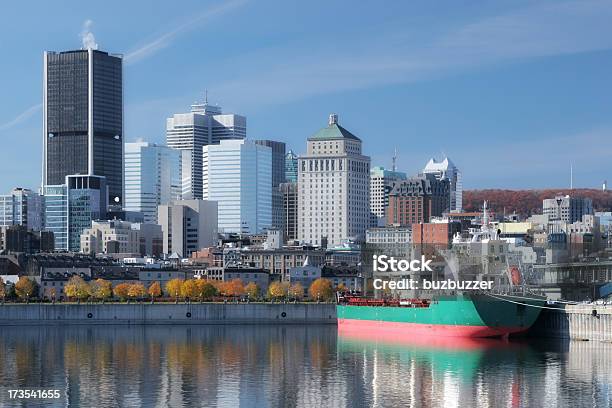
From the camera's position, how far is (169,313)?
592 ft

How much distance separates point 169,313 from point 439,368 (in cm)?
7789

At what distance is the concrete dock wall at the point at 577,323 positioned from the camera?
12669 centimetres

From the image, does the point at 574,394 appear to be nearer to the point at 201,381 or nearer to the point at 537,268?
the point at 201,381

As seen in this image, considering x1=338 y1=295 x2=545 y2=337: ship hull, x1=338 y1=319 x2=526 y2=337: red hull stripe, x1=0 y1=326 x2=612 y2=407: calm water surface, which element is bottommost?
x1=0 y1=326 x2=612 y2=407: calm water surface

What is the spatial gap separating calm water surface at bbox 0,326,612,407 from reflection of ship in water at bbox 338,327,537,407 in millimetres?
83

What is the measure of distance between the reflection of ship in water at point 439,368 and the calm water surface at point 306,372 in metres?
0.08

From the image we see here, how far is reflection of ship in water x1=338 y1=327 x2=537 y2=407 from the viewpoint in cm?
9119

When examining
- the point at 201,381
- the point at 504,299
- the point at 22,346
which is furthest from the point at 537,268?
the point at 201,381

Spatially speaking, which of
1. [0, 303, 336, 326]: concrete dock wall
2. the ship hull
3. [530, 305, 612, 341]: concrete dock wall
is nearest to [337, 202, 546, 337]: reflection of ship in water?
the ship hull

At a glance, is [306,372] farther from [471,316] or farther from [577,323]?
[577,323]

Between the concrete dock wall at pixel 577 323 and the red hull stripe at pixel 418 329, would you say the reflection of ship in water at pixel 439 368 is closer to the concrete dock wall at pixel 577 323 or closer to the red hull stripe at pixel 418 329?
the red hull stripe at pixel 418 329

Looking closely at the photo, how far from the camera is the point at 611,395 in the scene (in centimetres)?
8981

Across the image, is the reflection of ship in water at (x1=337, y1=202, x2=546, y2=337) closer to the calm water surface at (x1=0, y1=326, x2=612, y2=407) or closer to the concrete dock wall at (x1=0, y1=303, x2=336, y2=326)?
the calm water surface at (x1=0, y1=326, x2=612, y2=407)

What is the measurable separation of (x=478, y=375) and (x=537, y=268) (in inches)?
3126
